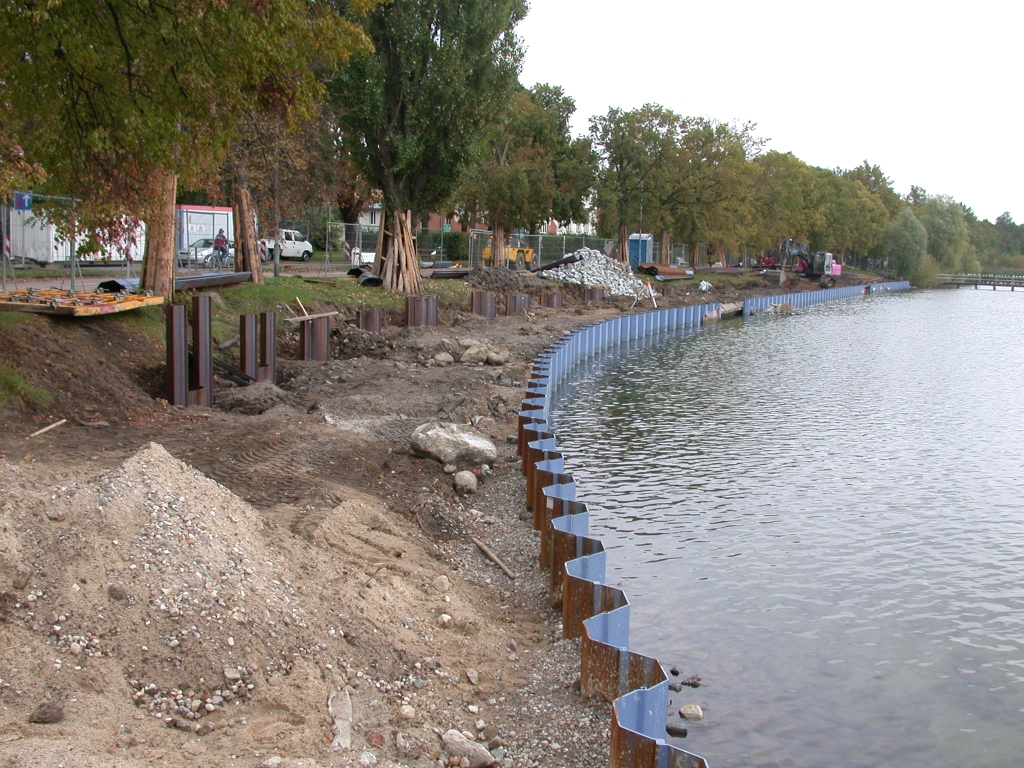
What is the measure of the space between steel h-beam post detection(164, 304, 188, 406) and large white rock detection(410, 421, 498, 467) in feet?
15.2

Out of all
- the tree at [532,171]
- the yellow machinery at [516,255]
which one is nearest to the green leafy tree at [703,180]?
the tree at [532,171]

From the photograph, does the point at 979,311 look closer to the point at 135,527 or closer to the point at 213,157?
the point at 213,157

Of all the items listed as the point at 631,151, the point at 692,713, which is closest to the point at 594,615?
the point at 692,713

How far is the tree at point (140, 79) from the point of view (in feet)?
39.8

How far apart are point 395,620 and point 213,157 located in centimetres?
989

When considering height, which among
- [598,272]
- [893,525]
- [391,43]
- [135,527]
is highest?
[391,43]

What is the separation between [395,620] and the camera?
756 centimetres

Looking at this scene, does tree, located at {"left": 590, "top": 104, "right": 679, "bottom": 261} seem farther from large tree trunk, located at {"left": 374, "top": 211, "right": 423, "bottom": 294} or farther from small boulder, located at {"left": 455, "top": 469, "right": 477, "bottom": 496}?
small boulder, located at {"left": 455, "top": 469, "right": 477, "bottom": 496}

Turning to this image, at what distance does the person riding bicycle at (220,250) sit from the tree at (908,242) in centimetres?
8747

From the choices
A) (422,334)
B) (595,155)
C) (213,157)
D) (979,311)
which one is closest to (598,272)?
(595,155)

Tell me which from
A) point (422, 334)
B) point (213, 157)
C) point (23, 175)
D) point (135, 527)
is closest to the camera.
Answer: point (135, 527)

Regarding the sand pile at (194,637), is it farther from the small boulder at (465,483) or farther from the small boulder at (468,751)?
the small boulder at (465,483)

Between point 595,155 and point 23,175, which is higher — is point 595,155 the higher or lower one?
the higher one

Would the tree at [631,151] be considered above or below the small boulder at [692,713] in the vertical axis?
above
